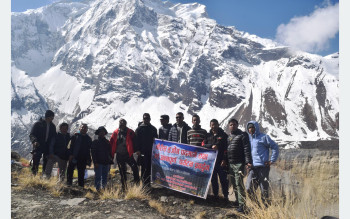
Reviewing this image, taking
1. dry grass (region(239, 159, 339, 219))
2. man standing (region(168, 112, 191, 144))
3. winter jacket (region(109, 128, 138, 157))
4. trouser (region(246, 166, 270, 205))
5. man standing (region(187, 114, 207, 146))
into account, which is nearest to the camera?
dry grass (region(239, 159, 339, 219))

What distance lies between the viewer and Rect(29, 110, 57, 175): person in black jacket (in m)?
8.92

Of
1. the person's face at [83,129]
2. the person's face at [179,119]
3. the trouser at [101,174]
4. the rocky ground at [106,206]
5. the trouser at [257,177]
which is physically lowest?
the rocky ground at [106,206]

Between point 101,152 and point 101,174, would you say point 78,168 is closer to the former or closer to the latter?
point 101,174

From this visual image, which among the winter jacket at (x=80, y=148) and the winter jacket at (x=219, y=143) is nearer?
the winter jacket at (x=219, y=143)

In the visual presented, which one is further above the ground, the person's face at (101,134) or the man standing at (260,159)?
the person's face at (101,134)

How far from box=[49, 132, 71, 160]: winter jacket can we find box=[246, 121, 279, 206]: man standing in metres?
5.66

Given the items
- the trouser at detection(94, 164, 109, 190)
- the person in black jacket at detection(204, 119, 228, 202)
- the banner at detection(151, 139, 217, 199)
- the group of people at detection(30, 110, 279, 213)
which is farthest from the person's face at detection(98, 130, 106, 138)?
the person in black jacket at detection(204, 119, 228, 202)

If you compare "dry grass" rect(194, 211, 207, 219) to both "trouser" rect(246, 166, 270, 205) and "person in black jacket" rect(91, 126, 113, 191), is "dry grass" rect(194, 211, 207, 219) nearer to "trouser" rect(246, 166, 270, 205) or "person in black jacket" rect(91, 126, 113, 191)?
"trouser" rect(246, 166, 270, 205)

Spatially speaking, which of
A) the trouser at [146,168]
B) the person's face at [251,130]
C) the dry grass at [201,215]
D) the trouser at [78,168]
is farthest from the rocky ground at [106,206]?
the person's face at [251,130]

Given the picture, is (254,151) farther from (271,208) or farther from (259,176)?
(271,208)

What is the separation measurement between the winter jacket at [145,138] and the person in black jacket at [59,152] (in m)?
2.39

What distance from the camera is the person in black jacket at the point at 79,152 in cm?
950

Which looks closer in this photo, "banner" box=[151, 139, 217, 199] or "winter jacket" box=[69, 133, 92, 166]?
"banner" box=[151, 139, 217, 199]

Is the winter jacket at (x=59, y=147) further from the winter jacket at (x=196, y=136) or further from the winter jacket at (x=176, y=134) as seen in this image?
the winter jacket at (x=196, y=136)
